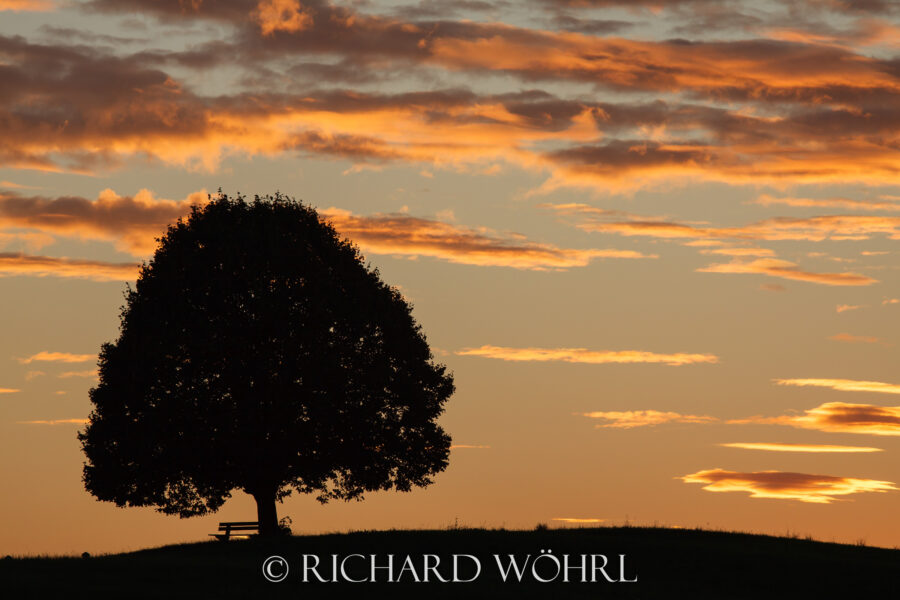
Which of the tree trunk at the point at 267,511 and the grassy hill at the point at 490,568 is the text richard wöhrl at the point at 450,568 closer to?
the grassy hill at the point at 490,568

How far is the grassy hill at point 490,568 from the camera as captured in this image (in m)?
36.7

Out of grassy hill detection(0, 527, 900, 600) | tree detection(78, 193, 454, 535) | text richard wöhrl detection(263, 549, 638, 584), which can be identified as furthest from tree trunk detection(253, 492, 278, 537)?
text richard wöhrl detection(263, 549, 638, 584)

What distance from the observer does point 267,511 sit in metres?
52.7

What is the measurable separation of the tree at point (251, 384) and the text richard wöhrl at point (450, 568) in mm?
9745

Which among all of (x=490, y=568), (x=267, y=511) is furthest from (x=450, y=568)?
(x=267, y=511)

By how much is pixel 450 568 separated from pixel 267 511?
13673 mm

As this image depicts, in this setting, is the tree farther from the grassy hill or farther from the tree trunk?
the grassy hill

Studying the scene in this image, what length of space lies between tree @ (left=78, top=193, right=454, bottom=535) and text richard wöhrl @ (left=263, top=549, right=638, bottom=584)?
9.75m

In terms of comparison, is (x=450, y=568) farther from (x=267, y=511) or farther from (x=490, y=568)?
(x=267, y=511)

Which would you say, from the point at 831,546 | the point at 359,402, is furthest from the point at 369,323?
the point at 831,546

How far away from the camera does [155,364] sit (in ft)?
173

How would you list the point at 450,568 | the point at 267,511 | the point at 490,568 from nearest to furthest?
1. the point at 450,568
2. the point at 490,568
3. the point at 267,511

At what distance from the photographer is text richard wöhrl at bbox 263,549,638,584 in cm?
3972

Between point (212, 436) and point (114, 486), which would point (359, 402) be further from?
point (114, 486)
